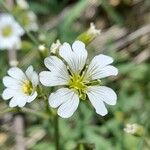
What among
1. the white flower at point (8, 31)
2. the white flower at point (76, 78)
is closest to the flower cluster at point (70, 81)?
the white flower at point (76, 78)

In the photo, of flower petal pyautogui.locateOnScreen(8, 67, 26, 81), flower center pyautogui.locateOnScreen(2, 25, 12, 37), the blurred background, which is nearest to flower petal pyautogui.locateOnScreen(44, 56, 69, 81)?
flower petal pyautogui.locateOnScreen(8, 67, 26, 81)

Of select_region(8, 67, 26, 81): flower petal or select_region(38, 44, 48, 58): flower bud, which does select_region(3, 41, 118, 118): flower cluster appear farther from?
select_region(38, 44, 48, 58): flower bud

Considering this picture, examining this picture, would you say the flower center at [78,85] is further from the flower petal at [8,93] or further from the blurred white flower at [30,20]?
the blurred white flower at [30,20]

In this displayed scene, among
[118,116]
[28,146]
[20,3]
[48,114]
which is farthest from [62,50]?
[20,3]

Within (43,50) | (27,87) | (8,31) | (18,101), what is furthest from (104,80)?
(18,101)

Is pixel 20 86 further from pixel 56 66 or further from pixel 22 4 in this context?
pixel 22 4

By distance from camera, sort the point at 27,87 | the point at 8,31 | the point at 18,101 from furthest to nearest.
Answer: the point at 8,31 → the point at 27,87 → the point at 18,101

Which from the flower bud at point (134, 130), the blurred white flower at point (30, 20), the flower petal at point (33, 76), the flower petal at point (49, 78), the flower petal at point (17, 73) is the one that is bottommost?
the flower bud at point (134, 130)
